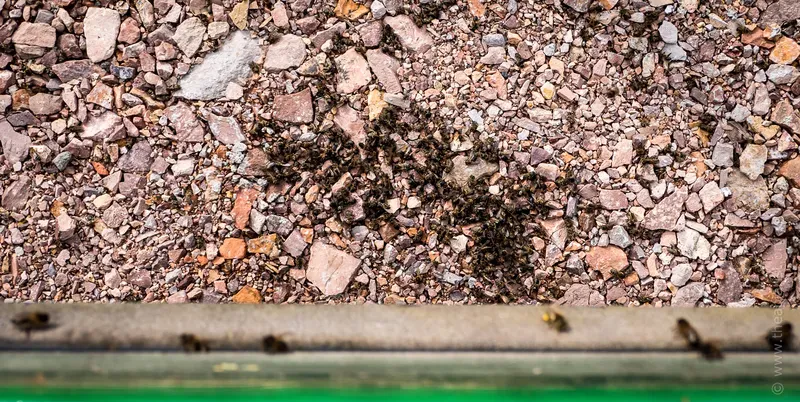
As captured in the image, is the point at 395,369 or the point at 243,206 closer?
the point at 395,369

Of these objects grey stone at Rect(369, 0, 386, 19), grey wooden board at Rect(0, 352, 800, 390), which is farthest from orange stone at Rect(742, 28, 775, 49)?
grey stone at Rect(369, 0, 386, 19)

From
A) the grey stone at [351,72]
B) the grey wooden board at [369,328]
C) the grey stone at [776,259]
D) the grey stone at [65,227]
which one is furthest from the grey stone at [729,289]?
the grey stone at [65,227]

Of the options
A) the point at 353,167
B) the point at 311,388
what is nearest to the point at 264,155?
the point at 353,167

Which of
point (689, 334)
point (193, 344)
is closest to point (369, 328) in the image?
point (193, 344)

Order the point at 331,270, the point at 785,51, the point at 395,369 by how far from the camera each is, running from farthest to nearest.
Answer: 1. the point at 785,51
2. the point at 331,270
3. the point at 395,369

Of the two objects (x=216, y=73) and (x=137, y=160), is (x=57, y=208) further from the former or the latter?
(x=216, y=73)

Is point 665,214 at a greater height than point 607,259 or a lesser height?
greater

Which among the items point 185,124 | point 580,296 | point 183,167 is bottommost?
Answer: point 183,167
